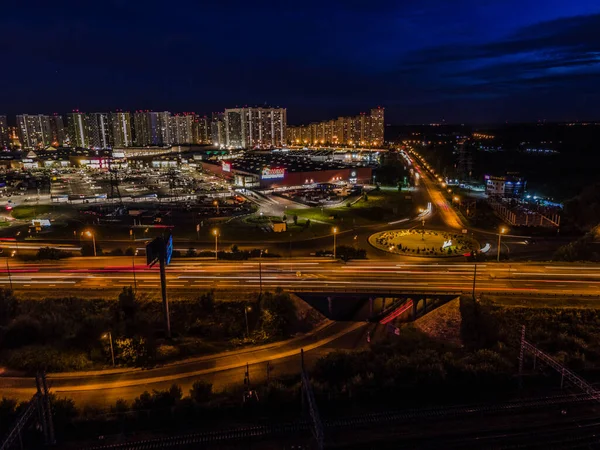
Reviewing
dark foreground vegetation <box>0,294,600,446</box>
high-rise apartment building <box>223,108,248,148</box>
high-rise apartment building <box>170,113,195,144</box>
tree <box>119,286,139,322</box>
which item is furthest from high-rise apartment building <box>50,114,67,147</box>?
dark foreground vegetation <box>0,294,600,446</box>

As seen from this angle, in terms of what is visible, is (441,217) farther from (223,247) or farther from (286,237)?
(223,247)

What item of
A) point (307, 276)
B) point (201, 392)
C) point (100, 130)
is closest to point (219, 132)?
point (100, 130)

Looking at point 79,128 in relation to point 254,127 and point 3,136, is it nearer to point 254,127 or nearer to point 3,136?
point 3,136

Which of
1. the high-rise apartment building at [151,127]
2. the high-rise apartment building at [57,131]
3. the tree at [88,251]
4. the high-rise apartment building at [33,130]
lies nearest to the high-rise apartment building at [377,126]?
the high-rise apartment building at [151,127]

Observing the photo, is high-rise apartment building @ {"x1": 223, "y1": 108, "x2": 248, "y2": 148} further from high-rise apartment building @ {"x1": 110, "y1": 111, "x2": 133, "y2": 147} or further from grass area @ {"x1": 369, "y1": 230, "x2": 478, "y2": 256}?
grass area @ {"x1": 369, "y1": 230, "x2": 478, "y2": 256}

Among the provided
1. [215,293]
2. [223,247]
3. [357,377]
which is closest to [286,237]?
[223,247]
